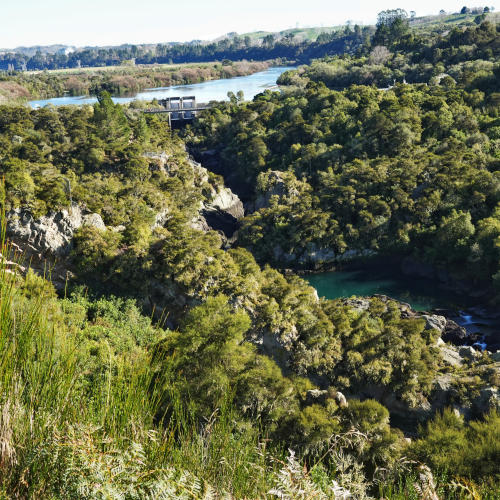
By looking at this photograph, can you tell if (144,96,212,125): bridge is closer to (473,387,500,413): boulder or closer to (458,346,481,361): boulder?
(458,346,481,361): boulder

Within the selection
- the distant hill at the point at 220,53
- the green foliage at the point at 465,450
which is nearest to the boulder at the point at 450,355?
the green foliage at the point at 465,450

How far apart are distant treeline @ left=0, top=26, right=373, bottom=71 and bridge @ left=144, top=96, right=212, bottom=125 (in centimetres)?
6804

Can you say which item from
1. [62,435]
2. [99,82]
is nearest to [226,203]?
[62,435]

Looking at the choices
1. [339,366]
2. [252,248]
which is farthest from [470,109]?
[339,366]

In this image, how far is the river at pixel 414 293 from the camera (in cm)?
2208

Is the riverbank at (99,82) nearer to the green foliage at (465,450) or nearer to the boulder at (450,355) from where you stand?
the boulder at (450,355)

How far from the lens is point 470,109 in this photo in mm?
36375

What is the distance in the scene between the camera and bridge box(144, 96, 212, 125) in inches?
2030

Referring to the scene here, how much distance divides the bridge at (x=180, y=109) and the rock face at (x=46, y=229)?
35646mm

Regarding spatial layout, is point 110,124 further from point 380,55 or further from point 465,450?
point 380,55

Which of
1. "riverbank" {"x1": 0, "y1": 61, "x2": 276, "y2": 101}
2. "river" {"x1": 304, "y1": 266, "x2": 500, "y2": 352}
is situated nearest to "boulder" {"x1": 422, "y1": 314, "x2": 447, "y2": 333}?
"river" {"x1": 304, "y1": 266, "x2": 500, "y2": 352}

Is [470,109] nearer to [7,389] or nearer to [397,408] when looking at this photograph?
[397,408]

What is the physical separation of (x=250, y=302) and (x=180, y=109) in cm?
4223

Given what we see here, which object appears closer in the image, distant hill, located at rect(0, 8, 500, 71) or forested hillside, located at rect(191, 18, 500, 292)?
forested hillside, located at rect(191, 18, 500, 292)
